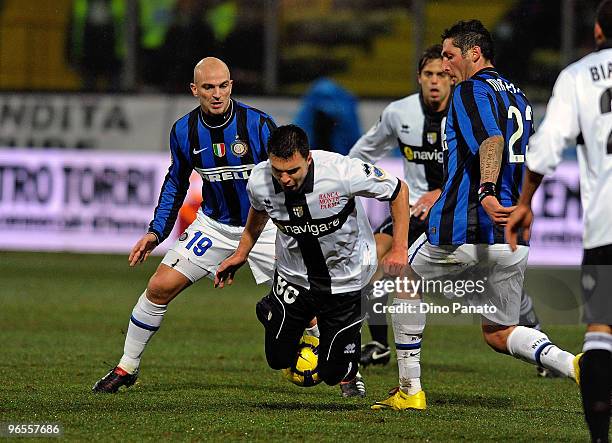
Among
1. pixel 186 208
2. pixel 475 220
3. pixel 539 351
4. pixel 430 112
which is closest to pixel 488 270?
pixel 475 220

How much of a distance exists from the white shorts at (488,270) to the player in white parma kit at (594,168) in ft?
4.91

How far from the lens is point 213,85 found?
7754mm

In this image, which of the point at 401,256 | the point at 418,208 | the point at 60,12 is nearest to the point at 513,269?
the point at 401,256

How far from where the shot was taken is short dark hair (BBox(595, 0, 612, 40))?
5277 mm

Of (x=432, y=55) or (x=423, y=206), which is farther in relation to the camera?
(x=423, y=206)

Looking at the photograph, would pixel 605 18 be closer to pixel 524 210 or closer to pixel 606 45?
pixel 606 45

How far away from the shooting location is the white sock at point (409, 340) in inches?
274

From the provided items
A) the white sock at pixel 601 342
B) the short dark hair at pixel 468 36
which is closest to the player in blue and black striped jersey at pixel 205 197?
the short dark hair at pixel 468 36

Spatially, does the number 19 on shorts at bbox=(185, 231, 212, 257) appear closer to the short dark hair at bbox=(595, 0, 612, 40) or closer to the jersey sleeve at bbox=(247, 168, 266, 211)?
the jersey sleeve at bbox=(247, 168, 266, 211)

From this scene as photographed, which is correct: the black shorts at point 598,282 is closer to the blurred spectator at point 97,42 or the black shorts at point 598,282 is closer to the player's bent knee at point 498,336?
the player's bent knee at point 498,336

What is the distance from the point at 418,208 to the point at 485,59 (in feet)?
6.43

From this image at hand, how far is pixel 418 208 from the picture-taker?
8750 mm

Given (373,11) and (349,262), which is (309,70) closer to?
(373,11)

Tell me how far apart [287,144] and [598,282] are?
185 cm
